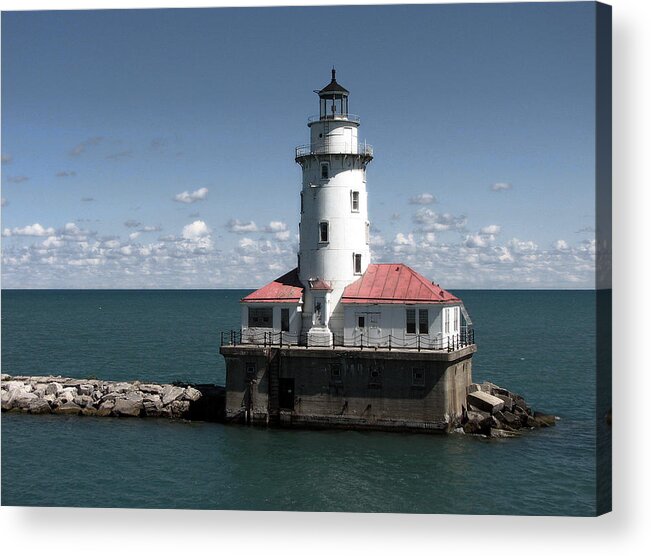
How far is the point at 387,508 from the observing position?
2461 centimetres

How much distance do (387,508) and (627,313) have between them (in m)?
9.09

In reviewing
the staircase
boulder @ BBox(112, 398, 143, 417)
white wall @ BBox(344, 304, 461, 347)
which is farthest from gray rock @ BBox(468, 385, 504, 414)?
boulder @ BBox(112, 398, 143, 417)

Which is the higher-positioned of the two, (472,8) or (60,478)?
(472,8)

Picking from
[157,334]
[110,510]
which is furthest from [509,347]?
[110,510]

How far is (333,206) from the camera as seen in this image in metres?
36.0

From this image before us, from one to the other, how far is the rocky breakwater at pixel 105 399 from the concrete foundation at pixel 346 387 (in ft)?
10.3

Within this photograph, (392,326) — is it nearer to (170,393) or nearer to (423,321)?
(423,321)

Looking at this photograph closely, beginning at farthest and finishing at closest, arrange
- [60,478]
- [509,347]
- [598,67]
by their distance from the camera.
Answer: [509,347], [60,478], [598,67]

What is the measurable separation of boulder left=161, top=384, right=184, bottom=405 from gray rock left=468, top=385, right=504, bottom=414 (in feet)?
40.8

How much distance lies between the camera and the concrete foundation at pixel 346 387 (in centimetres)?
3238

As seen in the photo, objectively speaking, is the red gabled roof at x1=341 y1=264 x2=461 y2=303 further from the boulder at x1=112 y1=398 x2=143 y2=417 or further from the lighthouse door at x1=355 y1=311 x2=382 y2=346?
the boulder at x1=112 y1=398 x2=143 y2=417

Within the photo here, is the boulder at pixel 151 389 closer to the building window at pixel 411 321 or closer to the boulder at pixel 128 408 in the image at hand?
the boulder at pixel 128 408

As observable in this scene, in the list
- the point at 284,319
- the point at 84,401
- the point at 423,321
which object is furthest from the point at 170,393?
the point at 423,321

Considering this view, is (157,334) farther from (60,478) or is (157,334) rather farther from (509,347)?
(60,478)
